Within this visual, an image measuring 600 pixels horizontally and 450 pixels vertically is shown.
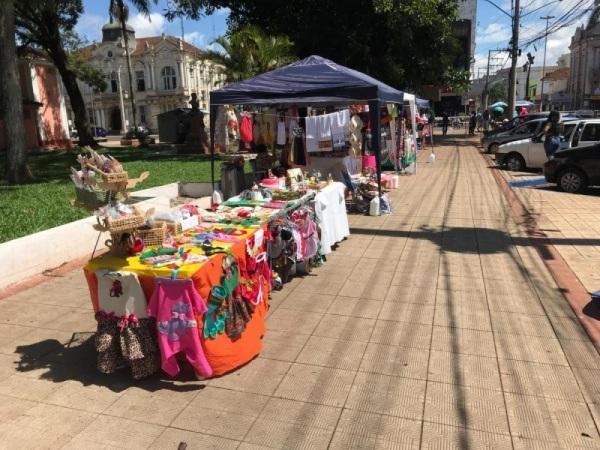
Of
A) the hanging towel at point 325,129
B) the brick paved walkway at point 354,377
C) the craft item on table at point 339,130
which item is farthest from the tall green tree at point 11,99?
the craft item on table at point 339,130

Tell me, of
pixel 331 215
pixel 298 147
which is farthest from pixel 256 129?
pixel 331 215

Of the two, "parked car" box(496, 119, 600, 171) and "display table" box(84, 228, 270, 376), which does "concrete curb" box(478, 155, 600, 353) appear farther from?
"parked car" box(496, 119, 600, 171)

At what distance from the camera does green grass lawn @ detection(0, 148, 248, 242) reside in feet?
26.9

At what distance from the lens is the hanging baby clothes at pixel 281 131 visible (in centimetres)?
1169

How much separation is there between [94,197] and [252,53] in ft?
59.4

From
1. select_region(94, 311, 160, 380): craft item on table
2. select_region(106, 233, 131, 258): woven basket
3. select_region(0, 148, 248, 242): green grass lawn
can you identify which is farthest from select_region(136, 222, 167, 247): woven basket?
select_region(0, 148, 248, 242): green grass lawn

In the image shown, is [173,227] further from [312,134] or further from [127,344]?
[312,134]

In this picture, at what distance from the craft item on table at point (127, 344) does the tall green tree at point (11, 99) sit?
10.0 meters

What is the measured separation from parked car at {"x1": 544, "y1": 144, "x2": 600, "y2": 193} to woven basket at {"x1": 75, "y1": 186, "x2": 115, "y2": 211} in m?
11.4

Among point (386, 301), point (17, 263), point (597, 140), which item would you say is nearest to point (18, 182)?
point (17, 263)

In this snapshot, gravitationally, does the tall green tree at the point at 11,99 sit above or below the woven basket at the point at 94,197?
above

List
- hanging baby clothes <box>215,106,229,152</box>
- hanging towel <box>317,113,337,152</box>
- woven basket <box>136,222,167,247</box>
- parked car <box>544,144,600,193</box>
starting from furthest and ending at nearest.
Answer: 1. hanging baby clothes <box>215,106,229,152</box>
2. parked car <box>544,144,600,193</box>
3. hanging towel <box>317,113,337,152</box>
4. woven basket <box>136,222,167,247</box>

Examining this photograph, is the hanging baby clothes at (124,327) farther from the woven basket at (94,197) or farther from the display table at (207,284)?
the woven basket at (94,197)

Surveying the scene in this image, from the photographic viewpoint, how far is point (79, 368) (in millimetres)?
4379
